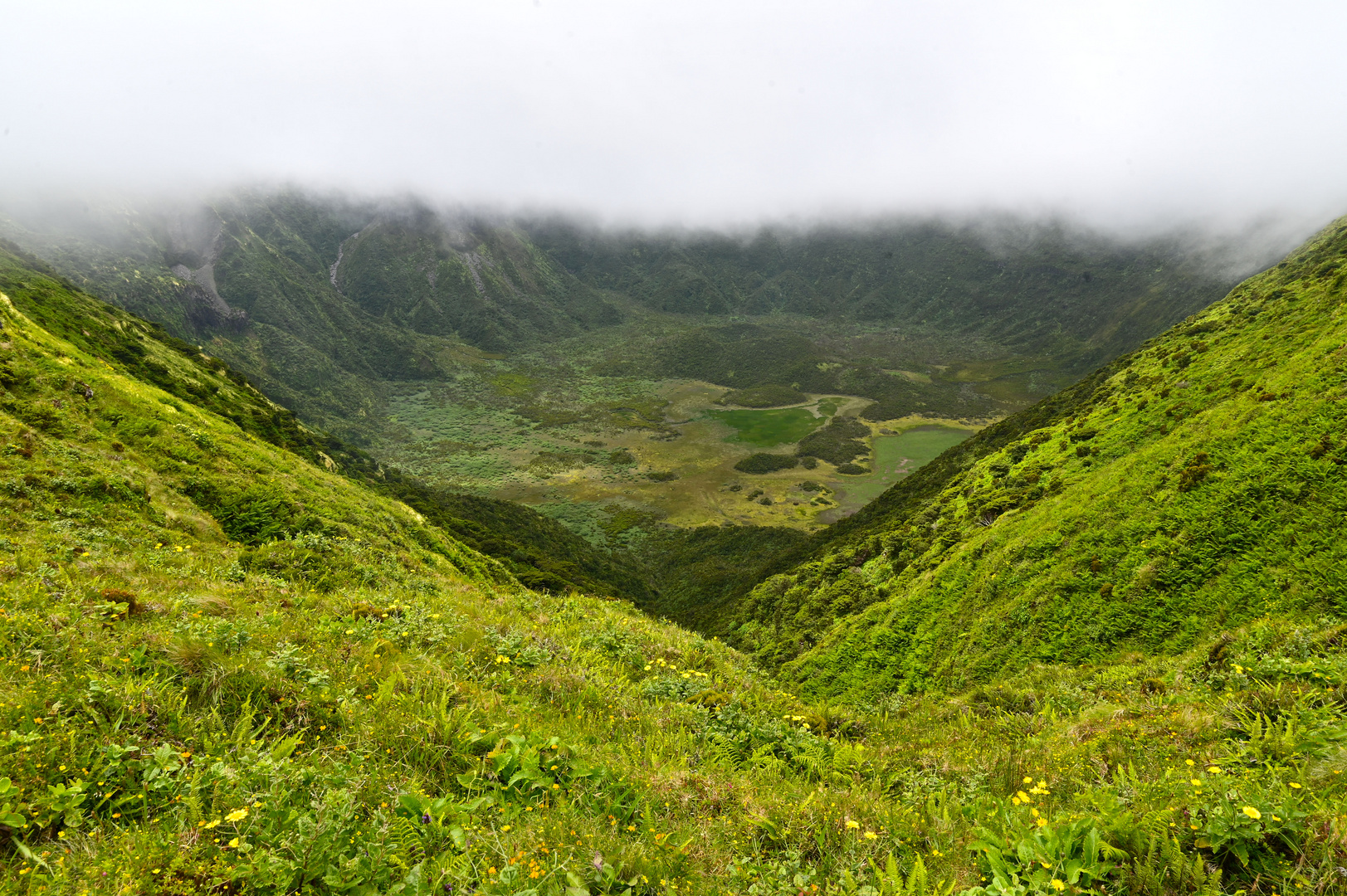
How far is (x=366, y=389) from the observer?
541 ft

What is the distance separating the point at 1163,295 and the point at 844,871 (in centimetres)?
26621

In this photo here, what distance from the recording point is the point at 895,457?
109562 mm

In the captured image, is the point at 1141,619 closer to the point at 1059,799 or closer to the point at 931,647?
the point at 931,647

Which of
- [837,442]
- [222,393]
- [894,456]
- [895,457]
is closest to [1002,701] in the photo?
[222,393]

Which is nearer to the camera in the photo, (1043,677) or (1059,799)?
(1059,799)

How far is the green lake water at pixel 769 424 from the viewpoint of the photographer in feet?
411

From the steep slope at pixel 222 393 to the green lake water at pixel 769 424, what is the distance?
70856 mm

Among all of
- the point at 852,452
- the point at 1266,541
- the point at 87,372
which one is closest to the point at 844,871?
the point at 1266,541

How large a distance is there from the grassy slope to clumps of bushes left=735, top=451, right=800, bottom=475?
93700mm

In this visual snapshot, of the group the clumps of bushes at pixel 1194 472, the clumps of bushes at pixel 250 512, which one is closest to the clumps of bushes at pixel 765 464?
the clumps of bushes at pixel 1194 472

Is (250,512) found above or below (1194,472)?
below

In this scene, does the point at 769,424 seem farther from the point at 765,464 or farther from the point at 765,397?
the point at 765,464

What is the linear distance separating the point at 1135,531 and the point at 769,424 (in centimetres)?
12528

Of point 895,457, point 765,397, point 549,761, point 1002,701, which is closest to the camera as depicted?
point 549,761
